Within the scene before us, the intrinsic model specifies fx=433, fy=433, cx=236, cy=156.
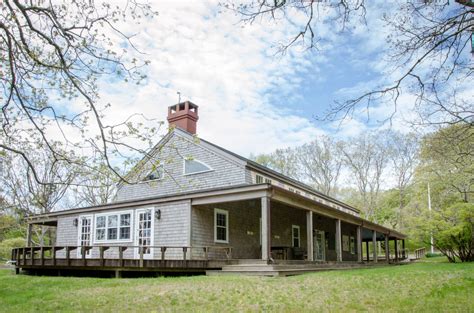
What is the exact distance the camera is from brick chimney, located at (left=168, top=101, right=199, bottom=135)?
66.7 ft

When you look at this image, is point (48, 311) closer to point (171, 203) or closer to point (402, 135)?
point (171, 203)

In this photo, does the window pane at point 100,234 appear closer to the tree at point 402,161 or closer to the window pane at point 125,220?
the window pane at point 125,220

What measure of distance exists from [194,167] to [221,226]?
3.13 metres

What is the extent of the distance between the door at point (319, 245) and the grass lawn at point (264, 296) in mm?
12405

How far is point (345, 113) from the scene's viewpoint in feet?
24.7

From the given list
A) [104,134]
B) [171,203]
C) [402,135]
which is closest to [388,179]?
[402,135]

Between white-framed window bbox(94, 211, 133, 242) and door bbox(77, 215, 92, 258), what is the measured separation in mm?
523

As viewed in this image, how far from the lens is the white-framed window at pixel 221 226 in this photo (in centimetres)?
1664

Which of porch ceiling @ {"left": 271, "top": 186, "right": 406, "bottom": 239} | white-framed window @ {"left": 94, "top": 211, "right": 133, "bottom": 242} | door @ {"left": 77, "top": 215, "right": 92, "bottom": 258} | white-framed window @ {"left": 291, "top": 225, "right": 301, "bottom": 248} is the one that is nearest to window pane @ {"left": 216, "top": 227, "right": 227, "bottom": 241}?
porch ceiling @ {"left": 271, "top": 186, "right": 406, "bottom": 239}

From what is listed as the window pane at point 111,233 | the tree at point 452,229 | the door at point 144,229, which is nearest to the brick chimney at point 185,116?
the door at point 144,229

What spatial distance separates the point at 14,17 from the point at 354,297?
25.2 ft

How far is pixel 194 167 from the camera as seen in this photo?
18.7m

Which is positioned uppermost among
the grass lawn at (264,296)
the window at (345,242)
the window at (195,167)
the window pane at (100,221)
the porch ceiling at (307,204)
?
the window at (195,167)

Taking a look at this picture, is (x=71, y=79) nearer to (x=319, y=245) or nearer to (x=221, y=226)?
(x=221, y=226)
